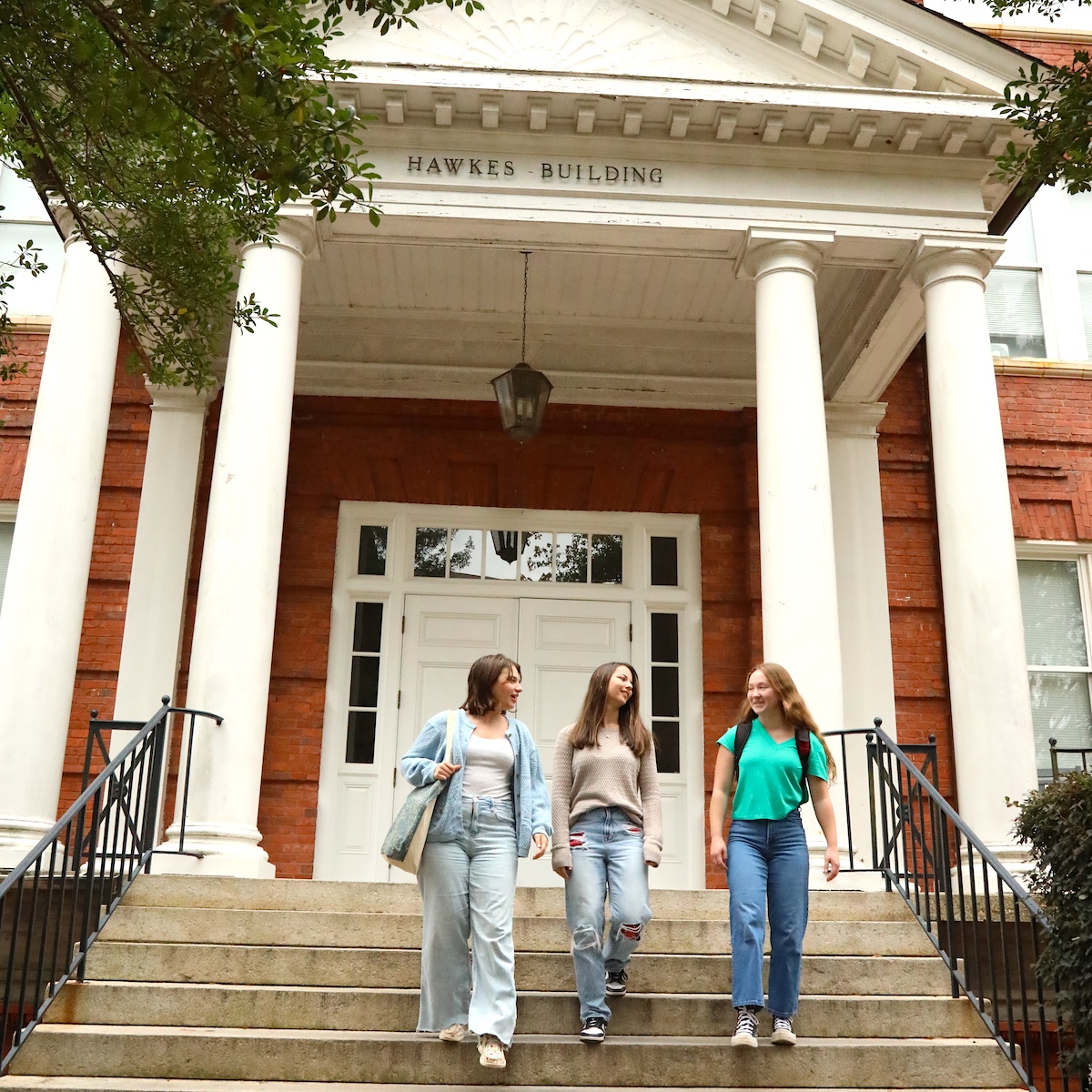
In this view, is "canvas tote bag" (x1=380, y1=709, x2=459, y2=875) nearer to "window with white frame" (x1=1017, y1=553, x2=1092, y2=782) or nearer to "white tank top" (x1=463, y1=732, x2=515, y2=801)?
"white tank top" (x1=463, y1=732, x2=515, y2=801)

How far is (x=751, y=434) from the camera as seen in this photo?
11.4 m

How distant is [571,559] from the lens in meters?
11.3

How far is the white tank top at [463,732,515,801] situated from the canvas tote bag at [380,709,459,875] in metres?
0.16

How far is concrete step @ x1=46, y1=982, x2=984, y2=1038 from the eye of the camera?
5.47m

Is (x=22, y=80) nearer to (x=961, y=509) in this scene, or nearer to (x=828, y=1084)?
(x=828, y=1084)

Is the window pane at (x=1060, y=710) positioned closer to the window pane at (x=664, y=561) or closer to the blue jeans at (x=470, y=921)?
the window pane at (x=664, y=561)

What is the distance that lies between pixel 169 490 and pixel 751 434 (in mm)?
5136

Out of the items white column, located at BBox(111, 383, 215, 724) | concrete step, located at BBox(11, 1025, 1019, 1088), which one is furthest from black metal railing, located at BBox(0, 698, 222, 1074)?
white column, located at BBox(111, 383, 215, 724)

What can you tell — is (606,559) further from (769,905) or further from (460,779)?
(460,779)

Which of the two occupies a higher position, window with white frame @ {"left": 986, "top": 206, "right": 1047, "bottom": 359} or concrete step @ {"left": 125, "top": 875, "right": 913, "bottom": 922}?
window with white frame @ {"left": 986, "top": 206, "right": 1047, "bottom": 359}

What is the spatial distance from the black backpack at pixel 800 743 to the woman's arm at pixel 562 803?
76 cm

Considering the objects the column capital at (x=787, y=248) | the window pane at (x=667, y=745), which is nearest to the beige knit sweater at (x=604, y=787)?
the column capital at (x=787, y=248)

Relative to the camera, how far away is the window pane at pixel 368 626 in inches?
433

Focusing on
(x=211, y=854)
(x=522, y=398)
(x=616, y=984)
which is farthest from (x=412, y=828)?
(x=522, y=398)
